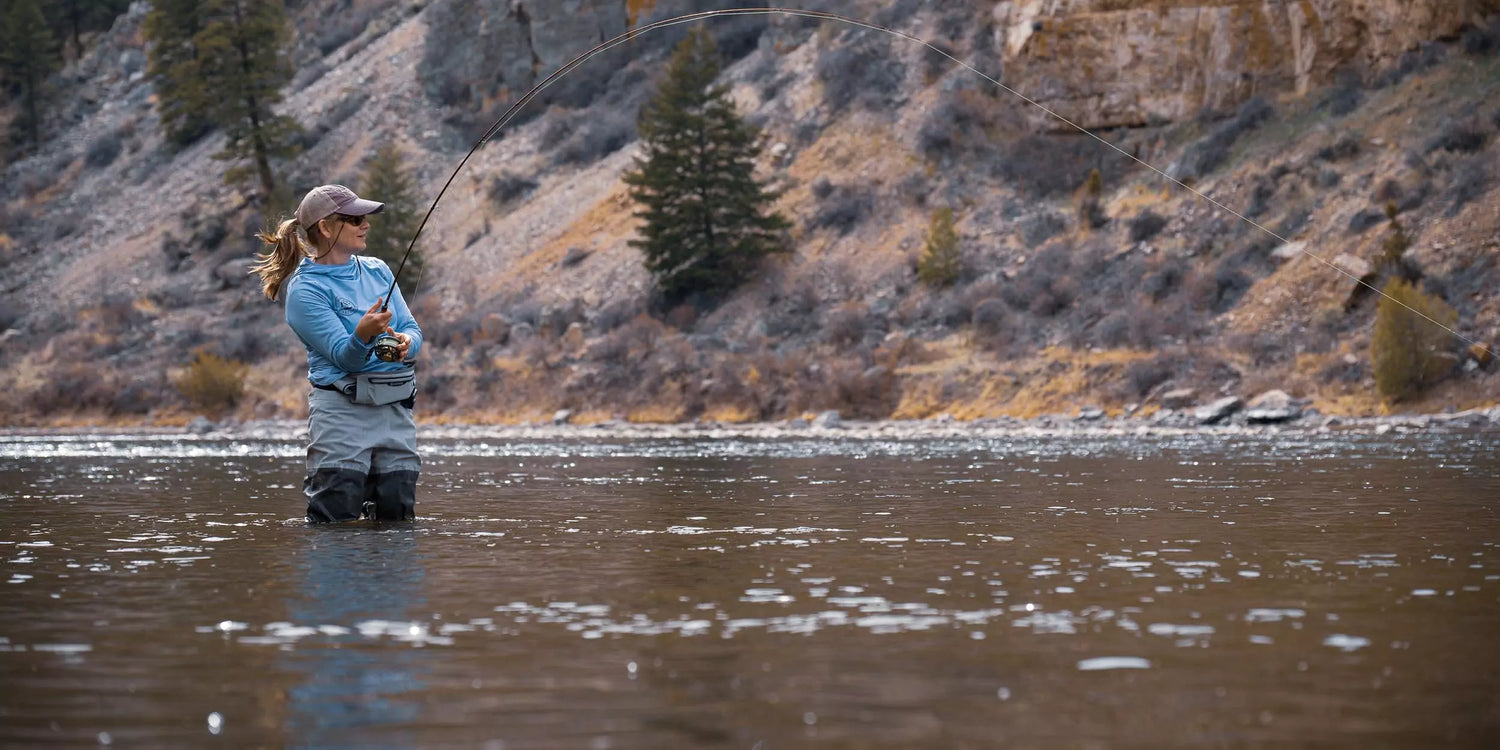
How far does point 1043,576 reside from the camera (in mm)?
6891

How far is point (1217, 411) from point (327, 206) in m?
20.4

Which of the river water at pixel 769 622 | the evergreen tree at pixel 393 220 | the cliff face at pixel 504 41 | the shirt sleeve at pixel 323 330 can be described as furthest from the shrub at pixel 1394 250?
the cliff face at pixel 504 41

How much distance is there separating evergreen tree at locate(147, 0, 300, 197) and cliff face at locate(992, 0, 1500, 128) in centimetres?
2489

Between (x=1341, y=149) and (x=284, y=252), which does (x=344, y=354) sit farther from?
(x=1341, y=149)

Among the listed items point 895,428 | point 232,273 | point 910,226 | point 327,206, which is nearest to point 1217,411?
point 895,428

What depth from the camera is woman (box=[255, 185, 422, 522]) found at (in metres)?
8.74

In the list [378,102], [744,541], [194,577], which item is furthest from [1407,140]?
[378,102]

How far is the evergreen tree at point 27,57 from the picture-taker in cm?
6881

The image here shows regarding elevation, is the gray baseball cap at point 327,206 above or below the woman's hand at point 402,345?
above

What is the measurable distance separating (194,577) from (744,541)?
279cm

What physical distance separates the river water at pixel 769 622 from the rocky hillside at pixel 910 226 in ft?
49.1

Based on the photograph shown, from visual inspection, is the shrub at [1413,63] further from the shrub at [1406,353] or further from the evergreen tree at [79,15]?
the evergreen tree at [79,15]

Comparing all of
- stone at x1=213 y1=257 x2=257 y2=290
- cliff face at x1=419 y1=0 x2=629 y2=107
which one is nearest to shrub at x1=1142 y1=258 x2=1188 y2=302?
cliff face at x1=419 y1=0 x2=629 y2=107

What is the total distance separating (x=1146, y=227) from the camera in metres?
36.2
